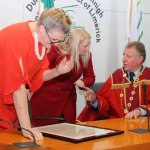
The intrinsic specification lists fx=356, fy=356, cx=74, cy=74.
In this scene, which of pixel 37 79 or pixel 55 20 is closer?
pixel 55 20

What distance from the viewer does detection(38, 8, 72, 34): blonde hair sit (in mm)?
1958

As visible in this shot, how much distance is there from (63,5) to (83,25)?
392mm

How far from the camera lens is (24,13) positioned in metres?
3.91

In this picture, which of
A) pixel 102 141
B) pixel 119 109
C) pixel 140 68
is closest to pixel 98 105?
pixel 119 109

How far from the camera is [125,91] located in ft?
11.1

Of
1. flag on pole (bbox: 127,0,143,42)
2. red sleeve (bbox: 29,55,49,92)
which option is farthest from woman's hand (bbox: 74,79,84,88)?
red sleeve (bbox: 29,55,49,92)

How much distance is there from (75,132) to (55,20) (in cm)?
65

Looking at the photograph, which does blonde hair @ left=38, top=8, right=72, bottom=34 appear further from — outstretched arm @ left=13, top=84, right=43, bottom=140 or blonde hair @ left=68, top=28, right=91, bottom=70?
blonde hair @ left=68, top=28, right=91, bottom=70

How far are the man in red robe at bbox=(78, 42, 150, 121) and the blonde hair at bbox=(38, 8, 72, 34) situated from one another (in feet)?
4.60

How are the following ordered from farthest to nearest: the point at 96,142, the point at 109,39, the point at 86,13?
1. the point at 109,39
2. the point at 86,13
3. the point at 96,142

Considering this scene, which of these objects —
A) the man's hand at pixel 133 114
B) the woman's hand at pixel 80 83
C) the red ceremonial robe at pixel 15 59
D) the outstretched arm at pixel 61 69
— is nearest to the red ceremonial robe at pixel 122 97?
the woman's hand at pixel 80 83

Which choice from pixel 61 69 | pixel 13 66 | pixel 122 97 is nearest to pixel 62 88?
pixel 122 97

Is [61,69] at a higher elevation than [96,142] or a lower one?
higher

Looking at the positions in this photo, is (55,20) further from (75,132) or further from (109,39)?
(109,39)
